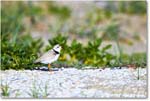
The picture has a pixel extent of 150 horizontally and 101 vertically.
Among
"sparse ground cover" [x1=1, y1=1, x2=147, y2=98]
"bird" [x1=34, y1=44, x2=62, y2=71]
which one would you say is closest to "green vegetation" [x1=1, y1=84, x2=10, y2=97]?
"sparse ground cover" [x1=1, y1=1, x2=147, y2=98]

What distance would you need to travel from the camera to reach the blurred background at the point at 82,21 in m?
9.05

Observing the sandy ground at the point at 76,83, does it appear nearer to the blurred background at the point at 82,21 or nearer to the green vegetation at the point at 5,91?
the green vegetation at the point at 5,91

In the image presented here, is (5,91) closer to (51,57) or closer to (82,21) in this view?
(51,57)

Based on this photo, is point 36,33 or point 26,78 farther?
point 36,33

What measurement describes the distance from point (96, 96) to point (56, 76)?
0.54 metres

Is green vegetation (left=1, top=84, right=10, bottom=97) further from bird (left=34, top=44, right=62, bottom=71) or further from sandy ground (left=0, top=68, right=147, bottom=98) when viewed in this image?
bird (left=34, top=44, right=62, bottom=71)

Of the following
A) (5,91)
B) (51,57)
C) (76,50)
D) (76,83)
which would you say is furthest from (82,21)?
(5,91)

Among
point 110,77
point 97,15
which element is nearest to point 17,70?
point 110,77

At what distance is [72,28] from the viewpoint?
374 inches

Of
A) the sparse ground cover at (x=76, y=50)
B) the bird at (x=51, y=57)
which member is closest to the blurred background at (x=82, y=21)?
the sparse ground cover at (x=76, y=50)

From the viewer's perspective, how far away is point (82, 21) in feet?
32.1

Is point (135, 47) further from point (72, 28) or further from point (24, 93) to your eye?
point (24, 93)

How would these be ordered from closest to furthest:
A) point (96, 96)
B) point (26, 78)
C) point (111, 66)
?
point (96, 96)
point (26, 78)
point (111, 66)

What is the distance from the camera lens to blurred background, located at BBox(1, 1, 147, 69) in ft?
29.7
